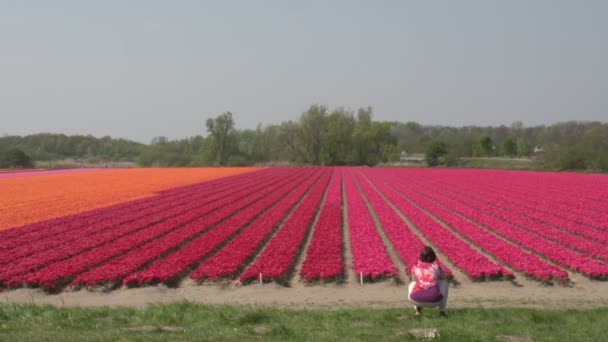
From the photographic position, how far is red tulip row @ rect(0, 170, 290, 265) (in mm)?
15501

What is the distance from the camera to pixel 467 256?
1390 centimetres

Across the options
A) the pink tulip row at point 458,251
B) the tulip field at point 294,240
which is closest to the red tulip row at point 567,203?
the tulip field at point 294,240

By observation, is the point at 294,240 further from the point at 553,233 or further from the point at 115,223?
the point at 553,233

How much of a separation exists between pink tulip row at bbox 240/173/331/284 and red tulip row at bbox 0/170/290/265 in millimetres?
6033

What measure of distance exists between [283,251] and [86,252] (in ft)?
19.1

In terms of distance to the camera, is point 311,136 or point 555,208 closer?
point 555,208

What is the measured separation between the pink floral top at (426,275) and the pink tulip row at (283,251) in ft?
13.1

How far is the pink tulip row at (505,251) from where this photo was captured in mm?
12023

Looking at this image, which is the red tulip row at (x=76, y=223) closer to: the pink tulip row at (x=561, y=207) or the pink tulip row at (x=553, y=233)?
the pink tulip row at (x=553, y=233)

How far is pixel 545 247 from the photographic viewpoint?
1509 cm

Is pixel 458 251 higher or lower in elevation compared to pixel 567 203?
lower

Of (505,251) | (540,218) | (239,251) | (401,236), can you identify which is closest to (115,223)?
(239,251)

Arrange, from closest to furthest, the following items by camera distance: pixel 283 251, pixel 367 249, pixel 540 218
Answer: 1. pixel 283 251
2. pixel 367 249
3. pixel 540 218

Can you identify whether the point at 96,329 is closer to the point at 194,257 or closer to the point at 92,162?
the point at 194,257
